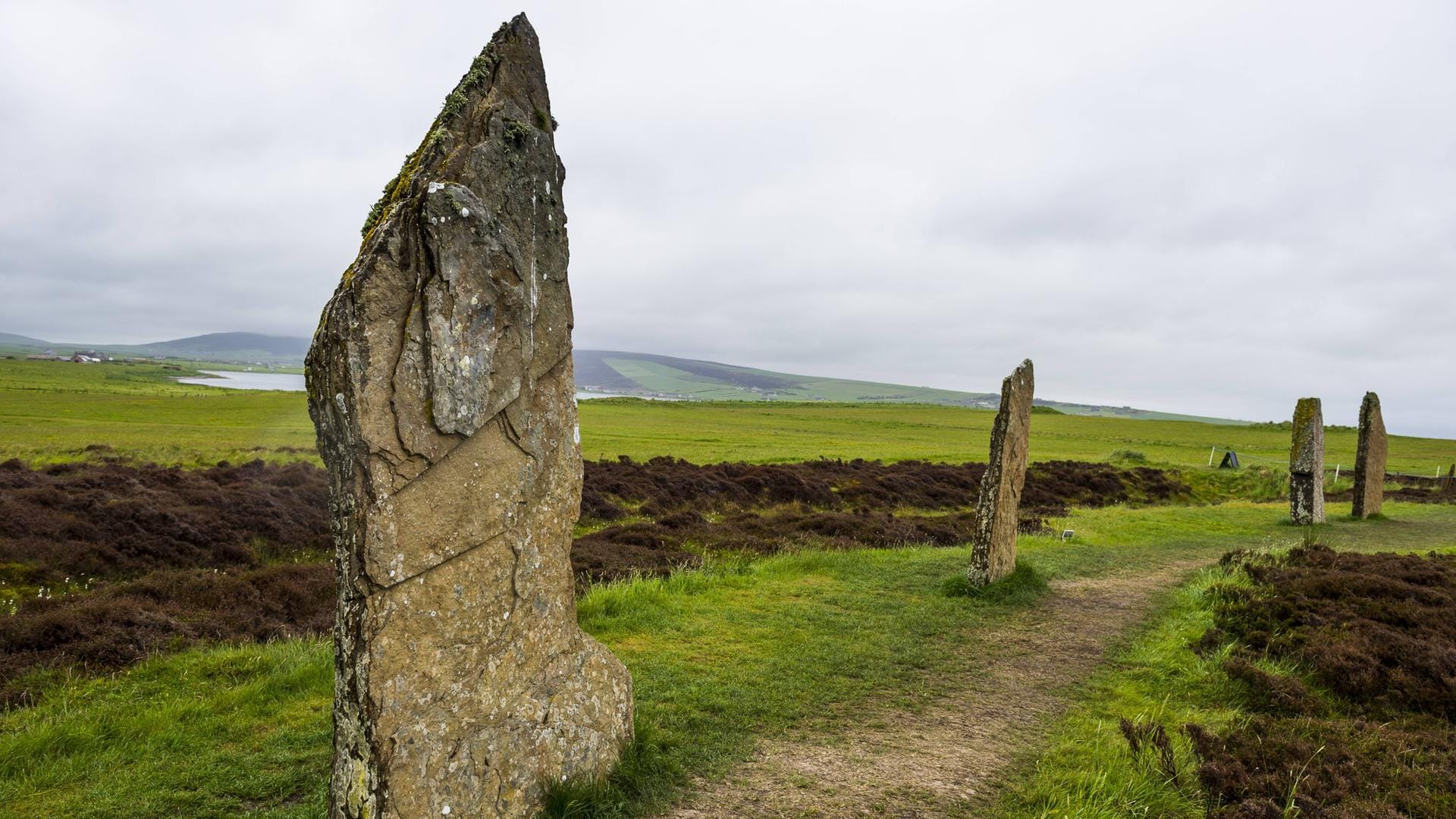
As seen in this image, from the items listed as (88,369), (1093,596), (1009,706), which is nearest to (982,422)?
(1093,596)

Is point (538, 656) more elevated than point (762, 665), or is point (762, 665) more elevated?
point (538, 656)

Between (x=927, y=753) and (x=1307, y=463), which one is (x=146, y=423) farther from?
(x=1307, y=463)

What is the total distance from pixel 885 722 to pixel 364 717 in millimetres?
4873

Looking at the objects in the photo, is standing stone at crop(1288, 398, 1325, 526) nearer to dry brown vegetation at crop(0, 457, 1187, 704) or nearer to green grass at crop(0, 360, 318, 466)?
dry brown vegetation at crop(0, 457, 1187, 704)

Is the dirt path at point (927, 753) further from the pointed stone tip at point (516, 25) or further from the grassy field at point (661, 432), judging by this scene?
the grassy field at point (661, 432)

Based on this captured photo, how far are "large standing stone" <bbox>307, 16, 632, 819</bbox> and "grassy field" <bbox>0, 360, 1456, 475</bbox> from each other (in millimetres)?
30171

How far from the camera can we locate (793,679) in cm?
865

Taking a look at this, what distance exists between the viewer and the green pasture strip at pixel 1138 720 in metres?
5.79

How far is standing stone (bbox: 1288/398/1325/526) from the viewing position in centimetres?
2219

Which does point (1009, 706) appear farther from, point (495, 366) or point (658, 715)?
point (495, 366)

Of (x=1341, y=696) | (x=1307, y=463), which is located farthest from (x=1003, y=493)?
(x=1307, y=463)

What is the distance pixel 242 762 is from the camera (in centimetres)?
643

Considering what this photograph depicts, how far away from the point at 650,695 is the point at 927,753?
9.31 ft

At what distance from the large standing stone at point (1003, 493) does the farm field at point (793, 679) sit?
0.43 meters
